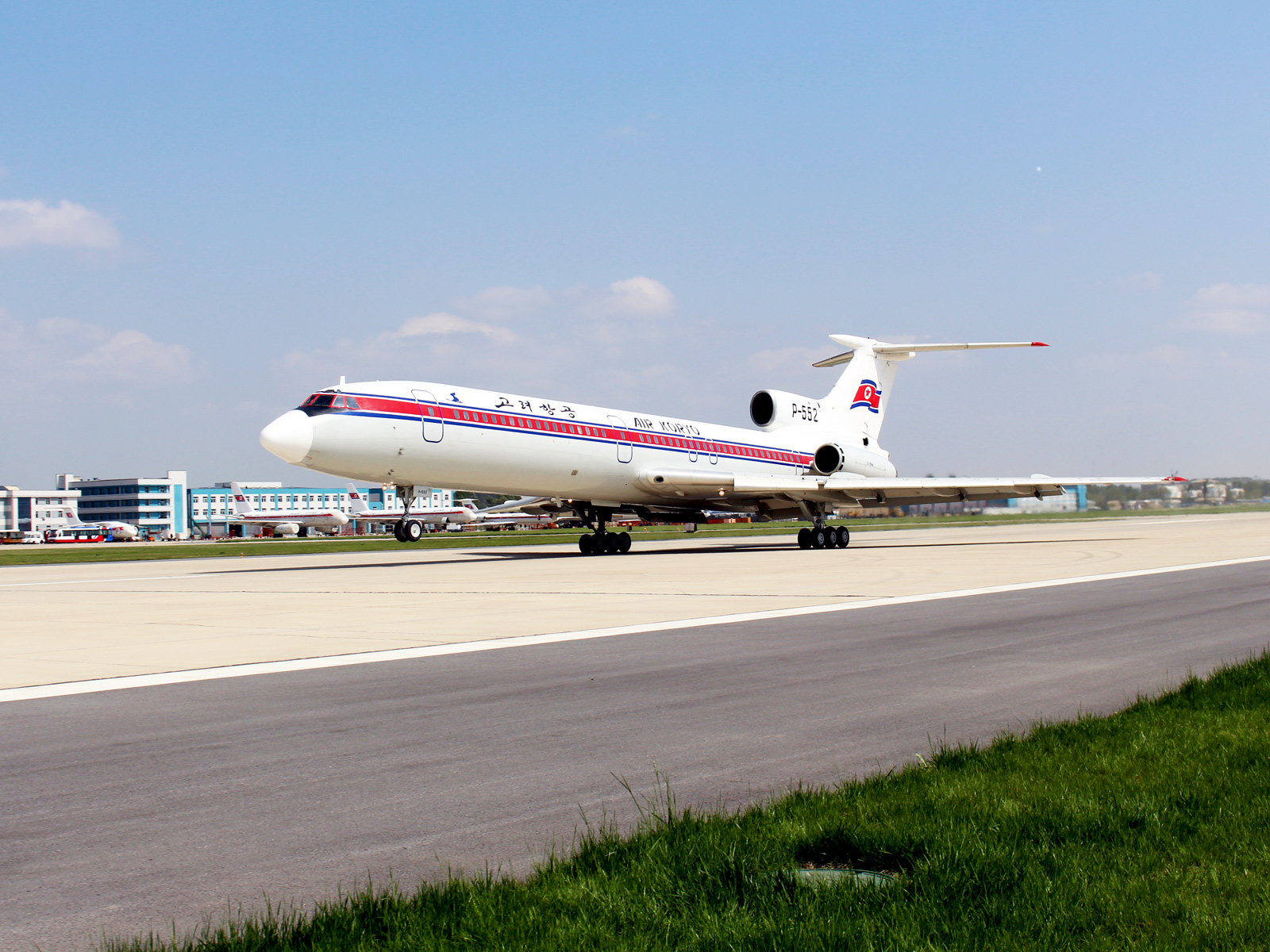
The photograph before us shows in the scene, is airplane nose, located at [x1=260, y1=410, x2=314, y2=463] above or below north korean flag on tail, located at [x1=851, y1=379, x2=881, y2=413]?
below

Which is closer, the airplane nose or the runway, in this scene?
the runway

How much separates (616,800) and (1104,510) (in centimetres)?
10409

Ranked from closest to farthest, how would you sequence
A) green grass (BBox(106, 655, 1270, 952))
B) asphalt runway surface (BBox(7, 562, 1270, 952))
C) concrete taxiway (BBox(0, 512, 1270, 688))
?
green grass (BBox(106, 655, 1270, 952)), asphalt runway surface (BBox(7, 562, 1270, 952)), concrete taxiway (BBox(0, 512, 1270, 688))

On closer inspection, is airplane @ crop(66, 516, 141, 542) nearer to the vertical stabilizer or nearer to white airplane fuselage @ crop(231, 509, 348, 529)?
white airplane fuselage @ crop(231, 509, 348, 529)

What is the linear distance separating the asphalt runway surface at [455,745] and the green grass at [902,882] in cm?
34

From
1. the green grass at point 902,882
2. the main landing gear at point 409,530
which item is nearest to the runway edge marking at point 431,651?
the green grass at point 902,882

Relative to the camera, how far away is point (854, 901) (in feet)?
11.5

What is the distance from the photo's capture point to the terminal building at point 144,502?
17400 centimetres

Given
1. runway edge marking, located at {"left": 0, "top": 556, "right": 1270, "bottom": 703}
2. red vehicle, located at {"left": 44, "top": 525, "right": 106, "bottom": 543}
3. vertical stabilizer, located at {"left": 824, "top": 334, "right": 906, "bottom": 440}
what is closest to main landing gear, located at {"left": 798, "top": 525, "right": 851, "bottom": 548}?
vertical stabilizer, located at {"left": 824, "top": 334, "right": 906, "bottom": 440}

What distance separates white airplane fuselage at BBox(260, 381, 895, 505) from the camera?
25812 millimetres

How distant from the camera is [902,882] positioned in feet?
12.1

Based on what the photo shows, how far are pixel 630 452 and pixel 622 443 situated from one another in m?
0.47

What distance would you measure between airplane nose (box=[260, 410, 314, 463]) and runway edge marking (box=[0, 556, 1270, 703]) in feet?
50.5

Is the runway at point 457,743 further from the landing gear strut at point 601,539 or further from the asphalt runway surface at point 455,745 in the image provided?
the landing gear strut at point 601,539
